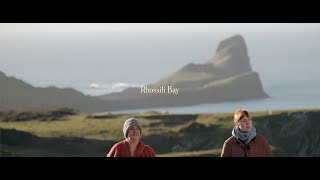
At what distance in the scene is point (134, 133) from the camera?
25.6 ft

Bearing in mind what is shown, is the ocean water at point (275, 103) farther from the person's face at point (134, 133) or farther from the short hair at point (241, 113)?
the person's face at point (134, 133)

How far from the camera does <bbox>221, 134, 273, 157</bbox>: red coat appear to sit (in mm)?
7809

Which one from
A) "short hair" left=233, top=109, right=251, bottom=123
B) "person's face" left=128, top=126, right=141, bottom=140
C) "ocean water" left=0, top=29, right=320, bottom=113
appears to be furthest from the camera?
"ocean water" left=0, top=29, right=320, bottom=113

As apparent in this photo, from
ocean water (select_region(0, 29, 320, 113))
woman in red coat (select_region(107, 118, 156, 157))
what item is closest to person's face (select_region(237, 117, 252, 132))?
woman in red coat (select_region(107, 118, 156, 157))

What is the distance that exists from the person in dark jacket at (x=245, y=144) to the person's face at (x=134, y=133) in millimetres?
825

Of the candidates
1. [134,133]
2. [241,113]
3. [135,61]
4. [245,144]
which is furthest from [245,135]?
[135,61]

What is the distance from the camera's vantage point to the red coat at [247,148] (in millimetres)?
7809

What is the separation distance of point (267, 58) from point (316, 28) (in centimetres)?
298

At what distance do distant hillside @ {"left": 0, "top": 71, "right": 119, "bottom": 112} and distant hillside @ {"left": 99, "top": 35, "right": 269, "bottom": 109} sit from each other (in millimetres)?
1349

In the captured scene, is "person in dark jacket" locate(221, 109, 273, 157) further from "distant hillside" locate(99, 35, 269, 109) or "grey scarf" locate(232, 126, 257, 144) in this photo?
"distant hillside" locate(99, 35, 269, 109)

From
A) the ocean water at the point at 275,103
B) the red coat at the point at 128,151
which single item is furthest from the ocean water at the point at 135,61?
the red coat at the point at 128,151

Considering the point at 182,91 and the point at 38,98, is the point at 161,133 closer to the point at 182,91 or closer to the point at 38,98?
the point at 182,91

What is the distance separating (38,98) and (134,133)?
59.2 ft
